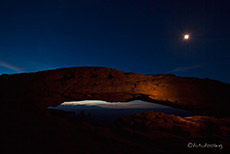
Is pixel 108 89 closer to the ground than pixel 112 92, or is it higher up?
higher up

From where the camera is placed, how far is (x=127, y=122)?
778 cm

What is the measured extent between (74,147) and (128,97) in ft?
17.1

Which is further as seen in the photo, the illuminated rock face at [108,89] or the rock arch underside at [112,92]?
the illuminated rock face at [108,89]

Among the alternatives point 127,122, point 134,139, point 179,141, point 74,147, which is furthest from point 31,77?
point 179,141

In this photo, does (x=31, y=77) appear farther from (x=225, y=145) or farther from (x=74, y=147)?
(x=225, y=145)

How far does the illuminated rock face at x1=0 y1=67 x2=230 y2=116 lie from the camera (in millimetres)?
7621

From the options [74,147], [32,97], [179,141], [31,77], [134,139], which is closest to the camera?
[74,147]

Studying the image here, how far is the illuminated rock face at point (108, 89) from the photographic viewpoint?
300 inches

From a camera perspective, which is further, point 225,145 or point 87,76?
point 87,76

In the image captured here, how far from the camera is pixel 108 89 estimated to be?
8508mm

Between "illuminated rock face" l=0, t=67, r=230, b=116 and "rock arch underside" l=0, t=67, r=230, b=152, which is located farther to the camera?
"illuminated rock face" l=0, t=67, r=230, b=116

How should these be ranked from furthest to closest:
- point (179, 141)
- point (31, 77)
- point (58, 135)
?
point (31, 77), point (179, 141), point (58, 135)

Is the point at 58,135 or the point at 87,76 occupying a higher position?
the point at 87,76

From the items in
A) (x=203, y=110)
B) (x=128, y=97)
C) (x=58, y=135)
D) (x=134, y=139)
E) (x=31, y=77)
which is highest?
(x=31, y=77)
